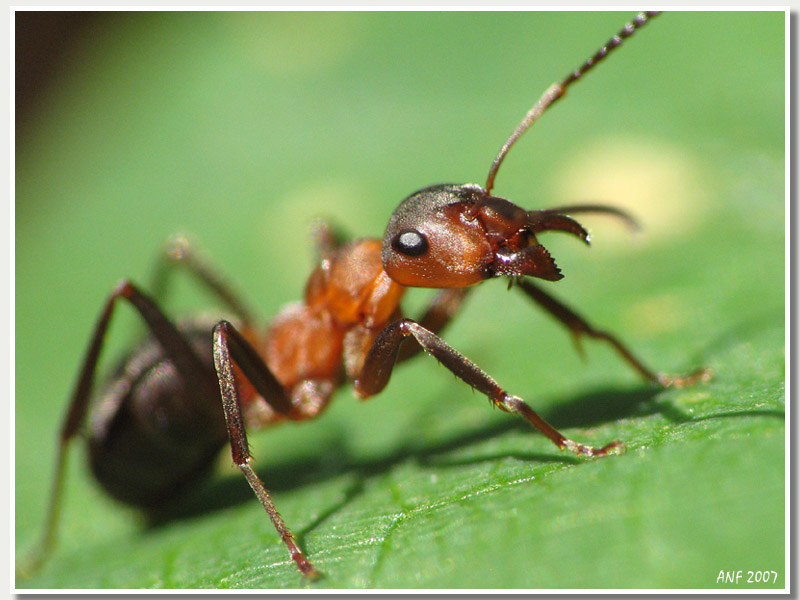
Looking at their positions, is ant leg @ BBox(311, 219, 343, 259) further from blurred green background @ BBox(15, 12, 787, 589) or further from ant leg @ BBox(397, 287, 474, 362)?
ant leg @ BBox(397, 287, 474, 362)

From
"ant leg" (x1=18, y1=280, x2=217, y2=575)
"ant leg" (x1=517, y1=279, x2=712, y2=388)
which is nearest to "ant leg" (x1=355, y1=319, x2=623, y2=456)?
"ant leg" (x1=517, y1=279, x2=712, y2=388)

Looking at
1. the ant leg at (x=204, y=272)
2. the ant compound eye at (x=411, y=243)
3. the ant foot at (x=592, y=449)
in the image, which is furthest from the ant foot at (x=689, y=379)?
the ant leg at (x=204, y=272)

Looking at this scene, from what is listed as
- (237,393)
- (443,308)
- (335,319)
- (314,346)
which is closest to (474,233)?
(443,308)

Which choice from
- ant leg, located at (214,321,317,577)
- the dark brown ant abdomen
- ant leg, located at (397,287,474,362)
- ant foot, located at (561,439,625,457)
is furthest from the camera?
the dark brown ant abdomen

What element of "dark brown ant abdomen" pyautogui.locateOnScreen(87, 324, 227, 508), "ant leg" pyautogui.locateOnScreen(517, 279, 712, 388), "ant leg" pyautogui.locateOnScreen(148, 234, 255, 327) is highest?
"ant leg" pyautogui.locateOnScreen(148, 234, 255, 327)

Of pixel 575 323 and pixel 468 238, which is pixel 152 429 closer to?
pixel 468 238

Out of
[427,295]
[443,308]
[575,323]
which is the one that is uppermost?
[427,295]
